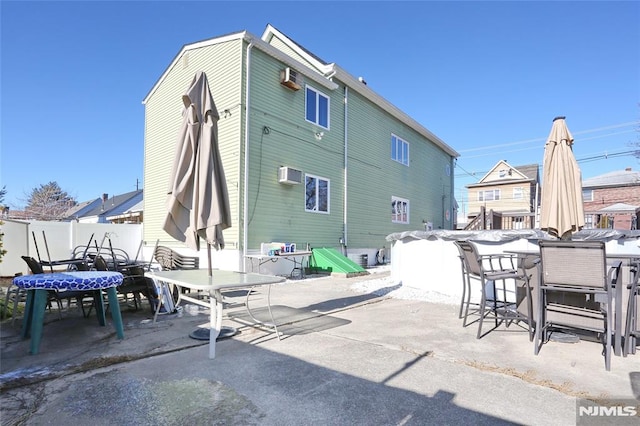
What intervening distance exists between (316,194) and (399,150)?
6930 millimetres

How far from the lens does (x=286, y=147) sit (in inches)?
416

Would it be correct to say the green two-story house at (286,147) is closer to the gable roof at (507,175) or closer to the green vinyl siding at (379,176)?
the green vinyl siding at (379,176)

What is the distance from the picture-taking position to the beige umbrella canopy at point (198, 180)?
3.63 metres

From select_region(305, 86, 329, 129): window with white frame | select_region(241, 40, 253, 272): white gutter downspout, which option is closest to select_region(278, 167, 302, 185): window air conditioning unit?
select_region(241, 40, 253, 272): white gutter downspout

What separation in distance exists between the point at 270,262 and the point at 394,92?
13.7 meters

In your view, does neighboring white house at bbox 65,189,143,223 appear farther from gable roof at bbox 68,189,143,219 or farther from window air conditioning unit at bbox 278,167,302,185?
window air conditioning unit at bbox 278,167,302,185

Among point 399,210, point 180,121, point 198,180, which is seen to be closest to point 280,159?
point 180,121

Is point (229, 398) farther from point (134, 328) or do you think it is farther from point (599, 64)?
point (599, 64)

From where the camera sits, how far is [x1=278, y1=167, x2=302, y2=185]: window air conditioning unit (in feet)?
33.1

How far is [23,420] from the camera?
2002 millimetres

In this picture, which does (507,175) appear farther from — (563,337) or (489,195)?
(563,337)

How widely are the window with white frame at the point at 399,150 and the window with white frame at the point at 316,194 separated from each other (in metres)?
5.49

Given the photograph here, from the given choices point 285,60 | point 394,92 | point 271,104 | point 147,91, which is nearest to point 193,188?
point 271,104

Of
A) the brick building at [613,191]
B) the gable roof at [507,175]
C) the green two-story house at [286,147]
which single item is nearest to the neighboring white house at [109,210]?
the green two-story house at [286,147]
